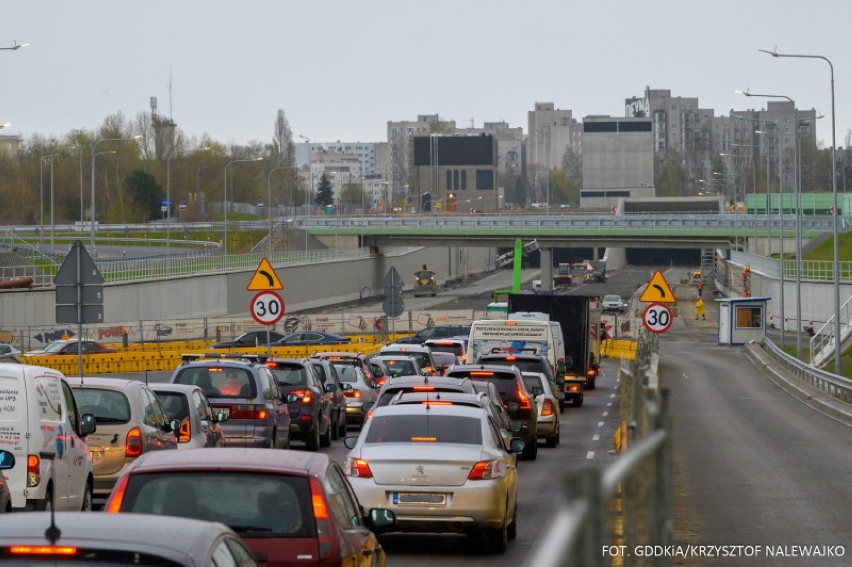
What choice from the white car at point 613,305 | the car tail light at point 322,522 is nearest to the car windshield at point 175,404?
the car tail light at point 322,522

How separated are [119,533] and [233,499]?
11.0ft

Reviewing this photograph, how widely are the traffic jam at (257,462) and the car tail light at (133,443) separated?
1 cm

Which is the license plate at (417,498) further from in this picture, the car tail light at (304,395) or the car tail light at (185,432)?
the car tail light at (304,395)

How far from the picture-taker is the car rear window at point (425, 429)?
48.0 ft

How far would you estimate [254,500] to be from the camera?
8.99 m

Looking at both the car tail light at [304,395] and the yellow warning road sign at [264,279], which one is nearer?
the car tail light at [304,395]

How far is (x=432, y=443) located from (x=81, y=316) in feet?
34.6

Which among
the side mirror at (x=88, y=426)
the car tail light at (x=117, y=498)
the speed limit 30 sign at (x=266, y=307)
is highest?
the speed limit 30 sign at (x=266, y=307)

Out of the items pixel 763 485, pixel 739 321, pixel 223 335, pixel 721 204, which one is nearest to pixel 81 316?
pixel 763 485

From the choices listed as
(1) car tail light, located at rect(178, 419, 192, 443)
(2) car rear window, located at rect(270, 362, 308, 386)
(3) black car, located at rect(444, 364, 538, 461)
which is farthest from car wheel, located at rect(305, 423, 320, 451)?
(1) car tail light, located at rect(178, 419, 192, 443)

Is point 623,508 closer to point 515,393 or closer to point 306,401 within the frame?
point 515,393

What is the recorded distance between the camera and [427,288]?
128 meters

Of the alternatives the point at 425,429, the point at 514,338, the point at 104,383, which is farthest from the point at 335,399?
the point at 425,429

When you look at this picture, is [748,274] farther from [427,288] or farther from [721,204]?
[721,204]
